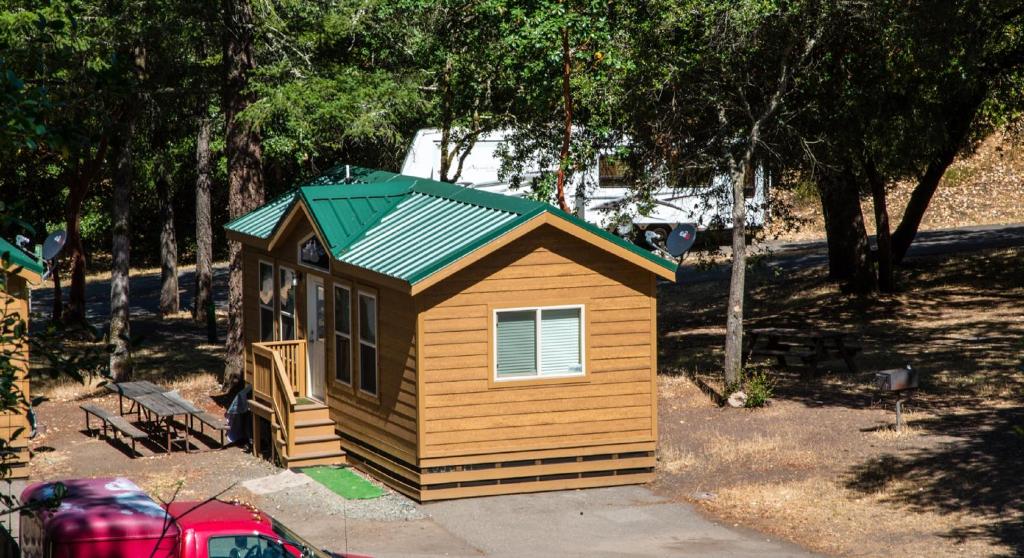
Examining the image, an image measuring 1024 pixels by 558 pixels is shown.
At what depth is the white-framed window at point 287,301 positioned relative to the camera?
20.9 metres

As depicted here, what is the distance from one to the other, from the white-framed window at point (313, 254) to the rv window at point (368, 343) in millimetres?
1159

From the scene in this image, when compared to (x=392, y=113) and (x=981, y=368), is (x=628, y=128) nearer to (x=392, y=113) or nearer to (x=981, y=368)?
(x=392, y=113)

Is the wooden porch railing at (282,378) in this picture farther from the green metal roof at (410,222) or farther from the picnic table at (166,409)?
the green metal roof at (410,222)

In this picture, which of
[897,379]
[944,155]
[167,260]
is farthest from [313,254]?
[167,260]

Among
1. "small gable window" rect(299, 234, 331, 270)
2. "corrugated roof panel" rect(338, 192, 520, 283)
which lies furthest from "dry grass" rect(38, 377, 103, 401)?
"corrugated roof panel" rect(338, 192, 520, 283)

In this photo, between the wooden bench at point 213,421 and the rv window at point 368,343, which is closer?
the rv window at point 368,343

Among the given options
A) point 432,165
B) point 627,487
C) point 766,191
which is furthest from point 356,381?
point 432,165

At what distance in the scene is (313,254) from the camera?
19844 mm

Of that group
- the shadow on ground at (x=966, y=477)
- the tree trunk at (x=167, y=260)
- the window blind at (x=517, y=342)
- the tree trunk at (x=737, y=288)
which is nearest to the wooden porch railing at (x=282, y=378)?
the window blind at (x=517, y=342)

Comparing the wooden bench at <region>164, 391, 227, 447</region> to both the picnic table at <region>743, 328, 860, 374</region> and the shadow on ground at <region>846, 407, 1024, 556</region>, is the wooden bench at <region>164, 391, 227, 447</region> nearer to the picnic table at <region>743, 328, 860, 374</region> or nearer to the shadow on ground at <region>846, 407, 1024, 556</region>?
the picnic table at <region>743, 328, 860, 374</region>

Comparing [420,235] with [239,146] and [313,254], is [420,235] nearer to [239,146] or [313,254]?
[313,254]

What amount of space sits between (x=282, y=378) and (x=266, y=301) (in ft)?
9.81

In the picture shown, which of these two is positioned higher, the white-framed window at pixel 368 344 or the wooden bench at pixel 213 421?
the white-framed window at pixel 368 344

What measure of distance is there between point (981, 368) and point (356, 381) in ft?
36.0
